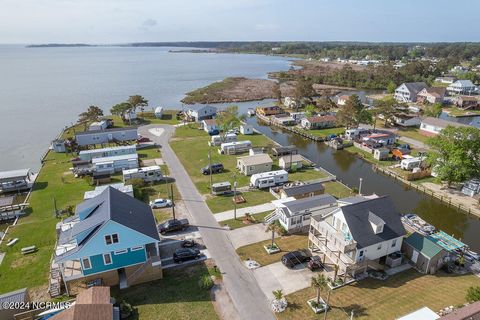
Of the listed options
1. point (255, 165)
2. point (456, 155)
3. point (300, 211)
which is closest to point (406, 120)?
point (456, 155)

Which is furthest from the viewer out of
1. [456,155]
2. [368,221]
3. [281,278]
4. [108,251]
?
[456,155]

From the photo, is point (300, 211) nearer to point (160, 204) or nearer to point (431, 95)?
point (160, 204)

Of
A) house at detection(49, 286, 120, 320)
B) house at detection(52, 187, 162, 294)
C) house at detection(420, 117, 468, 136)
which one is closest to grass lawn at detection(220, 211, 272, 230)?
house at detection(52, 187, 162, 294)

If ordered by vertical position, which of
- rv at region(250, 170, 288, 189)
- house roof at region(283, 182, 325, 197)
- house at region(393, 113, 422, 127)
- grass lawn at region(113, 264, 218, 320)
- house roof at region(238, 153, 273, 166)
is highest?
house at region(393, 113, 422, 127)

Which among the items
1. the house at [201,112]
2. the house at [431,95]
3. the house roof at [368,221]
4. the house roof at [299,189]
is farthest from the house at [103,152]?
the house at [431,95]

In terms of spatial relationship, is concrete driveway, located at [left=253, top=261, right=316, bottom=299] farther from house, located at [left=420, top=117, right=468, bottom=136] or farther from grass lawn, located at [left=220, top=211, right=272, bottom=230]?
house, located at [left=420, top=117, right=468, bottom=136]

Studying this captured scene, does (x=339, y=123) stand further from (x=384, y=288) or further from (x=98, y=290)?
(x=98, y=290)

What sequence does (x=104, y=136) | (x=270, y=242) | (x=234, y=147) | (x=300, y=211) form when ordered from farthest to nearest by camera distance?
(x=104, y=136) < (x=234, y=147) < (x=300, y=211) < (x=270, y=242)

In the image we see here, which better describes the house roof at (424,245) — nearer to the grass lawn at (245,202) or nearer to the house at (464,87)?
the grass lawn at (245,202)
